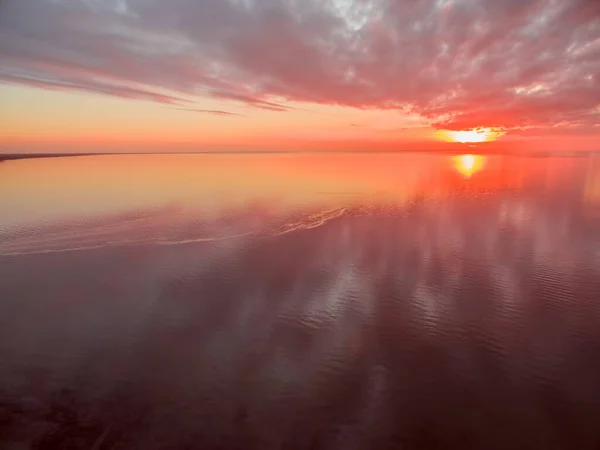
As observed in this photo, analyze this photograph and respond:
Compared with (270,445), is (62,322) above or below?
above

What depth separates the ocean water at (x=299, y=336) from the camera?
1398 centimetres

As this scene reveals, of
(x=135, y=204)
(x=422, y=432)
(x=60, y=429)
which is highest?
(x=135, y=204)

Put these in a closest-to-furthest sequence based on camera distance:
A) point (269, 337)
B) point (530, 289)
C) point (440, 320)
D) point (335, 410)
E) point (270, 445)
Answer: point (270, 445), point (335, 410), point (269, 337), point (440, 320), point (530, 289)

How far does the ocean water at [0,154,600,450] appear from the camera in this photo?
45.9 ft

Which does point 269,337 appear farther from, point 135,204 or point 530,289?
point 135,204

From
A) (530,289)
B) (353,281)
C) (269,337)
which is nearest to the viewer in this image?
(269,337)

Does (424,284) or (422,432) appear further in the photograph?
(424,284)

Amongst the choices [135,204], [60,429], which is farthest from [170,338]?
[135,204]

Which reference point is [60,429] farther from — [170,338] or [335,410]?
[335,410]

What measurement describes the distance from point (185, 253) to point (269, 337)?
16.1m

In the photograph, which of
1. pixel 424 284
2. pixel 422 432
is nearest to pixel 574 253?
pixel 424 284

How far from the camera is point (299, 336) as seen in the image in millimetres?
19906

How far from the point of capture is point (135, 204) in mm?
54781

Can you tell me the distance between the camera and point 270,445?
13.2 metres
